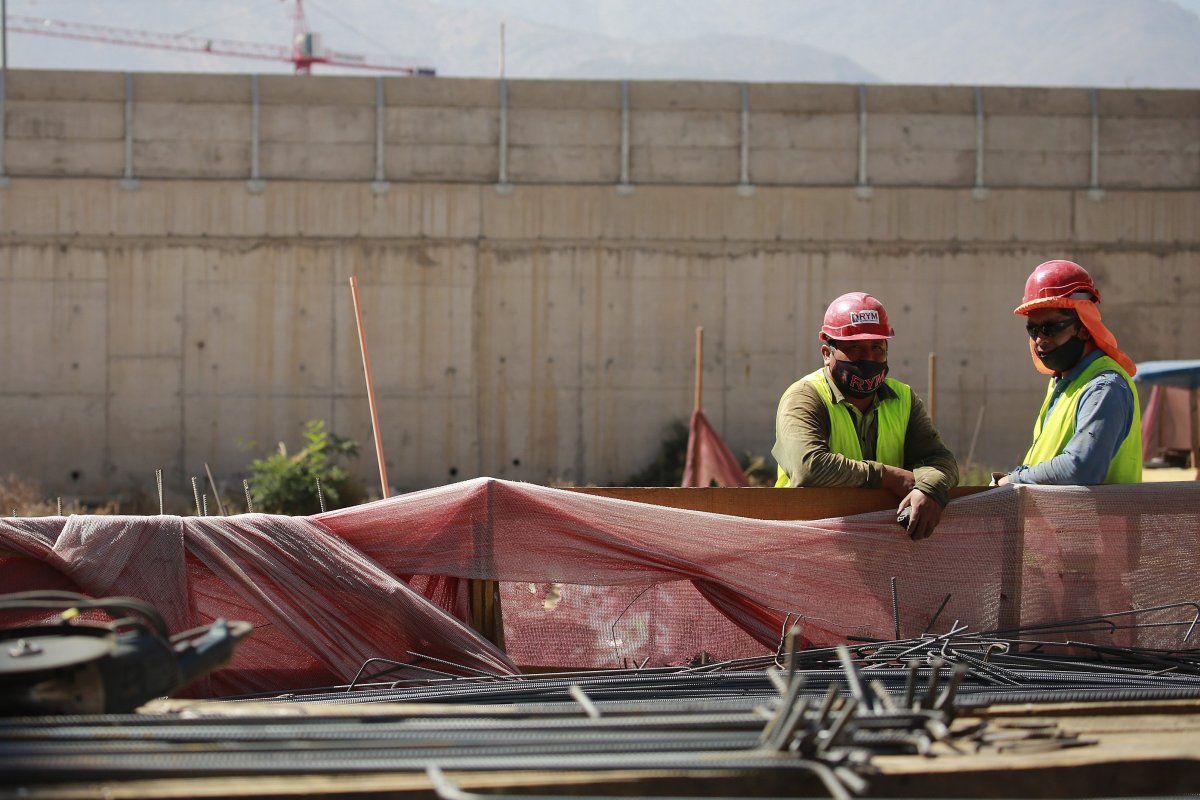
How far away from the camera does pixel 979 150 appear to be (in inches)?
791

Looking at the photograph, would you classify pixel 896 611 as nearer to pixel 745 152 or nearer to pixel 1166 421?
pixel 745 152

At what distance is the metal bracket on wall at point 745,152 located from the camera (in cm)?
1989

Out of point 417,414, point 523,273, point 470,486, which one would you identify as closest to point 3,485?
point 417,414

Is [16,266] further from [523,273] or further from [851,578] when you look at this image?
[851,578]

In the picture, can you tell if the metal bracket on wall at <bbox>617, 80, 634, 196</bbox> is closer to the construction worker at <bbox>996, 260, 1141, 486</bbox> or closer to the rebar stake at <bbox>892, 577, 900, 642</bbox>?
the construction worker at <bbox>996, 260, 1141, 486</bbox>

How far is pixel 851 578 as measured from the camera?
4.93 meters

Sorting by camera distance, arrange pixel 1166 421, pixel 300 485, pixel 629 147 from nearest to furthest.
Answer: pixel 300 485
pixel 1166 421
pixel 629 147

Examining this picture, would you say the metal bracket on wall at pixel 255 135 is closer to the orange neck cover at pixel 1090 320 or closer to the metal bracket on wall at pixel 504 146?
the metal bracket on wall at pixel 504 146

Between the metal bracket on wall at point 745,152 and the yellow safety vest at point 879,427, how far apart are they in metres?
14.9

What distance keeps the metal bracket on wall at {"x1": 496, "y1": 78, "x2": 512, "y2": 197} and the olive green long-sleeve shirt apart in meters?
14.9

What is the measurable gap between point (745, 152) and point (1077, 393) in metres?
15.3

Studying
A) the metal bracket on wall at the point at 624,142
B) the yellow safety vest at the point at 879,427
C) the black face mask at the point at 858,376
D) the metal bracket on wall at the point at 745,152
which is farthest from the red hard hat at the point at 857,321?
the metal bracket on wall at the point at 745,152

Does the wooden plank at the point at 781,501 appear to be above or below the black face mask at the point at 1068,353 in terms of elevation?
below

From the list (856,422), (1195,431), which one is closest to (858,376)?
(856,422)
